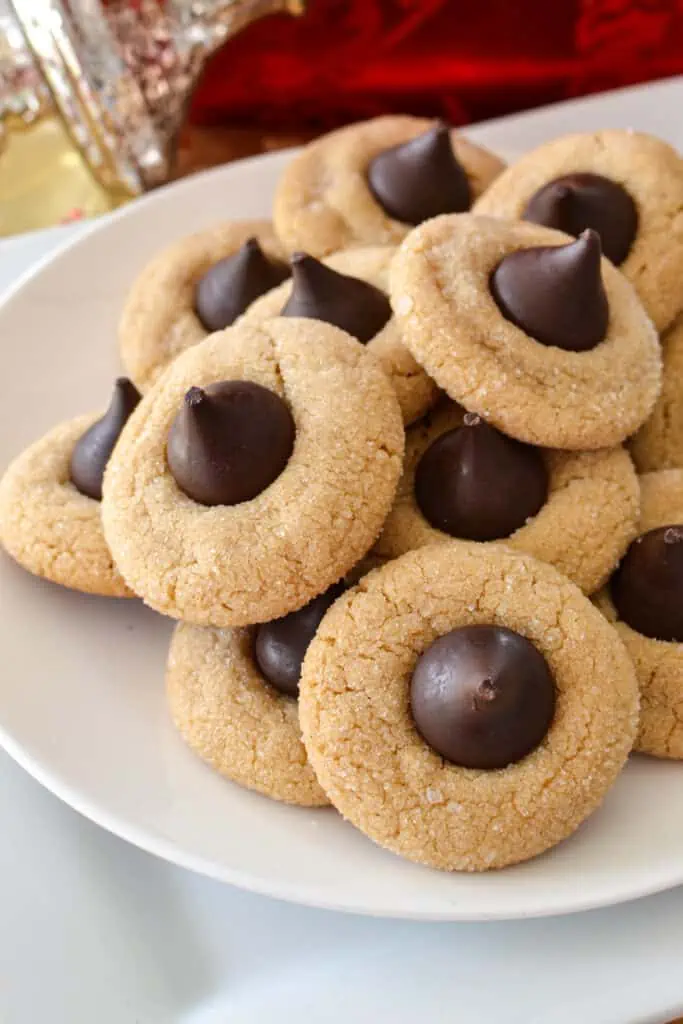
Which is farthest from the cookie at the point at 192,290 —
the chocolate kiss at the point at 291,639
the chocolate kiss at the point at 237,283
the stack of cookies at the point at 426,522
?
the chocolate kiss at the point at 291,639

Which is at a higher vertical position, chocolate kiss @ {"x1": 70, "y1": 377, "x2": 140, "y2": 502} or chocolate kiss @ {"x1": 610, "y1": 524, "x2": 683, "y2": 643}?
chocolate kiss @ {"x1": 70, "y1": 377, "x2": 140, "y2": 502}

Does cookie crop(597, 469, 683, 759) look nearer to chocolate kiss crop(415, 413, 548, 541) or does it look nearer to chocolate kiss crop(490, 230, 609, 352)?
chocolate kiss crop(415, 413, 548, 541)

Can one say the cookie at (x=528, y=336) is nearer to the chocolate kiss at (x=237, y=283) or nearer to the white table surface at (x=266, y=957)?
the chocolate kiss at (x=237, y=283)

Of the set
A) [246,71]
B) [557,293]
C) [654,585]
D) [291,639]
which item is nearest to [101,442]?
[291,639]

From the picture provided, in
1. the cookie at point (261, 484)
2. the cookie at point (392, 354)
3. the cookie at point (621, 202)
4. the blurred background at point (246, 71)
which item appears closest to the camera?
the cookie at point (261, 484)

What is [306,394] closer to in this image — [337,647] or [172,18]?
[337,647]

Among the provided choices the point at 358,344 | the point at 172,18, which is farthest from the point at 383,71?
the point at 358,344

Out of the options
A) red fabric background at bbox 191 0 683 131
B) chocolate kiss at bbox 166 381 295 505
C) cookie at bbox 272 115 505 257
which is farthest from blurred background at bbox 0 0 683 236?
chocolate kiss at bbox 166 381 295 505
